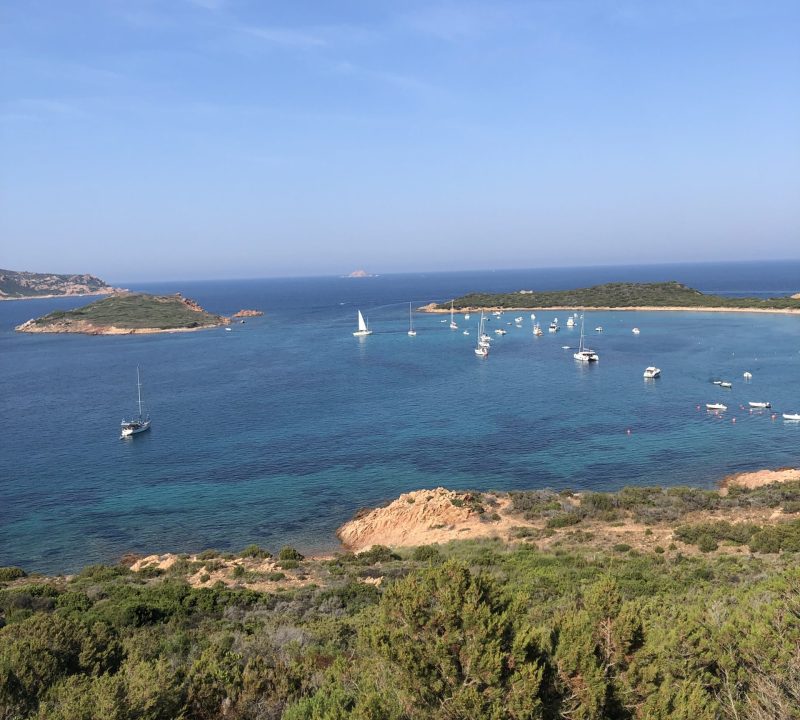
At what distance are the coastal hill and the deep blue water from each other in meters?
36.5

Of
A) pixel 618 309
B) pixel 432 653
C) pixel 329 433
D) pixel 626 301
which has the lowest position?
pixel 329 433

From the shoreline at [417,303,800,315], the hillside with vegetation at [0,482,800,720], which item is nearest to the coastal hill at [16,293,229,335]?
the shoreline at [417,303,800,315]

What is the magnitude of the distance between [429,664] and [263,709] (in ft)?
10.0

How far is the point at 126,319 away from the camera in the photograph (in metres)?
128

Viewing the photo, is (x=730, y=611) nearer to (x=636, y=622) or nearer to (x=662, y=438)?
(x=636, y=622)

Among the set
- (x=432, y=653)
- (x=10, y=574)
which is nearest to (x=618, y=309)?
(x=10, y=574)

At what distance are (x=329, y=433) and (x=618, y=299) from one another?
355ft

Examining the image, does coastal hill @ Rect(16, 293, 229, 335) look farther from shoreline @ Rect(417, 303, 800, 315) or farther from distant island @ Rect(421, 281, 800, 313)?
distant island @ Rect(421, 281, 800, 313)

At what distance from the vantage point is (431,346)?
297 feet

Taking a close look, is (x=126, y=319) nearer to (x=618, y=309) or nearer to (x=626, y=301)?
(x=618, y=309)

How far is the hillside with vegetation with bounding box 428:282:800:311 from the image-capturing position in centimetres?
12500

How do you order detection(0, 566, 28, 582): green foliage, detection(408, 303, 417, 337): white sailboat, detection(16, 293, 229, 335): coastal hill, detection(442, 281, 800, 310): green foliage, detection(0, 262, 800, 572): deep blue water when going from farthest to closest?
1. detection(442, 281, 800, 310): green foliage
2. detection(16, 293, 229, 335): coastal hill
3. detection(408, 303, 417, 337): white sailboat
4. detection(0, 262, 800, 572): deep blue water
5. detection(0, 566, 28, 582): green foliage

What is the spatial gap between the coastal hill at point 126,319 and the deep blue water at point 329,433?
120ft

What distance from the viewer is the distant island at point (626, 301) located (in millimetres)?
120875
